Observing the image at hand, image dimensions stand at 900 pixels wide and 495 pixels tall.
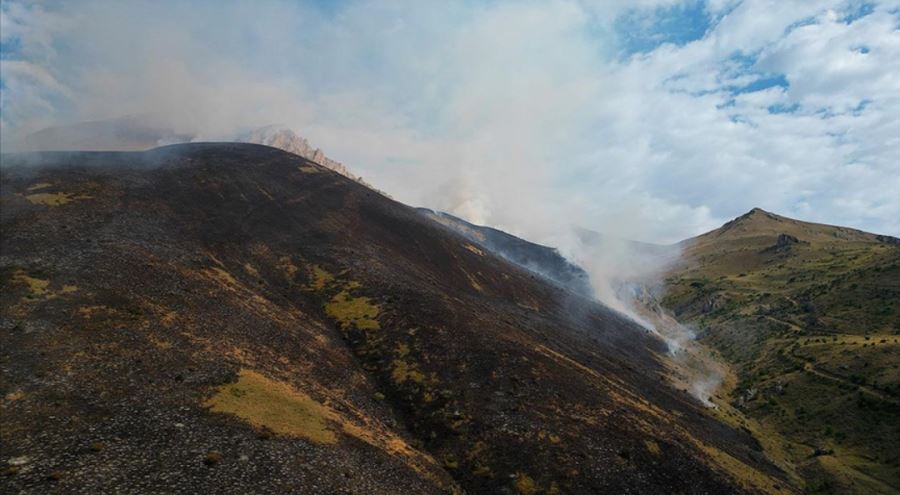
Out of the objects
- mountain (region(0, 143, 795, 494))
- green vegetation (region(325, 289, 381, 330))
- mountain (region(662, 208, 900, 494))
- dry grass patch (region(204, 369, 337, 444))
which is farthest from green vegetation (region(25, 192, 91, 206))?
mountain (region(662, 208, 900, 494))

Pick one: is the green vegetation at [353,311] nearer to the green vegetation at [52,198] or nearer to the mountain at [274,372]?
the mountain at [274,372]

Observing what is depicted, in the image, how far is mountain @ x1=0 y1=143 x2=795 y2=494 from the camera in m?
32.9

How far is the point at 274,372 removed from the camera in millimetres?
46906

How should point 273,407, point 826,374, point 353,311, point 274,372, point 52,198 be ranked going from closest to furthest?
1. point 273,407
2. point 274,372
3. point 52,198
4. point 353,311
5. point 826,374

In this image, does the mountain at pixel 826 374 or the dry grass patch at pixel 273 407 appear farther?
the mountain at pixel 826 374

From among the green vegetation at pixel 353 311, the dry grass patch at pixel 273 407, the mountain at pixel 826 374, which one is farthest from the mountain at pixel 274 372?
the mountain at pixel 826 374

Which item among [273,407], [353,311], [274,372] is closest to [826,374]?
[353,311]

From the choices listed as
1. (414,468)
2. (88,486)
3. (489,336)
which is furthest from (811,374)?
(88,486)

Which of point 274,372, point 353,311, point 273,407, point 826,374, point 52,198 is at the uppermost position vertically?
point 826,374

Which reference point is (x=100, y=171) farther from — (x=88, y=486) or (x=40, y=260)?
(x=88, y=486)

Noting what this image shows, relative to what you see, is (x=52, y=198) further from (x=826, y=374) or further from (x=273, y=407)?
(x=826, y=374)

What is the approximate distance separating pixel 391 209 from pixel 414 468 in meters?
85.9

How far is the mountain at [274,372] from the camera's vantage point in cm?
3294

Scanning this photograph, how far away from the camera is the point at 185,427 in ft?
114
